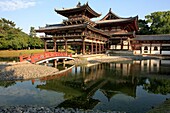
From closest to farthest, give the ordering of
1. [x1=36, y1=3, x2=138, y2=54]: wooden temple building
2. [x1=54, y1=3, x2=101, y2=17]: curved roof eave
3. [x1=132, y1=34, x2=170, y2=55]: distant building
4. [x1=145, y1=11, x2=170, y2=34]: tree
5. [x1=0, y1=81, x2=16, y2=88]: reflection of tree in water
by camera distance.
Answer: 1. [x1=0, y1=81, x2=16, y2=88]: reflection of tree in water
2. [x1=36, y1=3, x2=138, y2=54]: wooden temple building
3. [x1=54, y1=3, x2=101, y2=17]: curved roof eave
4. [x1=132, y1=34, x2=170, y2=55]: distant building
5. [x1=145, y1=11, x2=170, y2=34]: tree

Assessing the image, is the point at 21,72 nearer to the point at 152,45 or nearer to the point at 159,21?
the point at 152,45

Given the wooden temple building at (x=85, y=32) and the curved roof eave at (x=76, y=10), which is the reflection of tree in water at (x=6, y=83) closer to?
the wooden temple building at (x=85, y=32)

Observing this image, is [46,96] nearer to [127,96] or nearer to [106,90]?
[106,90]

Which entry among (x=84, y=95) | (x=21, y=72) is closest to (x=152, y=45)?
(x=21, y=72)

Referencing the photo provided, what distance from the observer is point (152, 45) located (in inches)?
1885

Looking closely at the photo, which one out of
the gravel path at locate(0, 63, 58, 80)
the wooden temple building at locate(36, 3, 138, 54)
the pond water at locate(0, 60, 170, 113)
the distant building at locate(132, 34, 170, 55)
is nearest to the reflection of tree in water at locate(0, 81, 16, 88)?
the pond water at locate(0, 60, 170, 113)

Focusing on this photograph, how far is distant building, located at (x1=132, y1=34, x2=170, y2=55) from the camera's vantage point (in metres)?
46.3

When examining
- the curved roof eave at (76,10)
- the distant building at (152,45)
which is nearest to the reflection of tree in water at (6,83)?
the curved roof eave at (76,10)

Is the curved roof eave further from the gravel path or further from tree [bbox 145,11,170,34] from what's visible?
tree [bbox 145,11,170,34]

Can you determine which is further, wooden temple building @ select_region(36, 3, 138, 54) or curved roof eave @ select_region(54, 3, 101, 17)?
curved roof eave @ select_region(54, 3, 101, 17)

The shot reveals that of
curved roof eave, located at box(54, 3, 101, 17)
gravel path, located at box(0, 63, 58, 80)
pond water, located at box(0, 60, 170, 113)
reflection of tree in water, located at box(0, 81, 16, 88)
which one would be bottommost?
pond water, located at box(0, 60, 170, 113)

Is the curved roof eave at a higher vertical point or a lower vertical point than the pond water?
higher

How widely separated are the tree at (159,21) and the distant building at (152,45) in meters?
17.9

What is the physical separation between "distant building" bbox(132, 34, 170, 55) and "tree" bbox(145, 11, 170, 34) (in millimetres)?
17898
